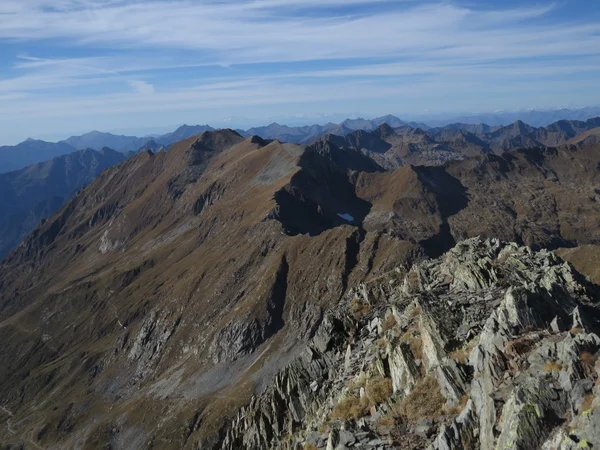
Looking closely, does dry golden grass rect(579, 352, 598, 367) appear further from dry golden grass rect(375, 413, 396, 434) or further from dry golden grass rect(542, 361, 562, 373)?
dry golden grass rect(375, 413, 396, 434)

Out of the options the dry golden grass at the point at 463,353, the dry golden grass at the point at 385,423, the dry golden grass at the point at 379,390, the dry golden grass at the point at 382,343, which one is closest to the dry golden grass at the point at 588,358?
the dry golden grass at the point at 463,353

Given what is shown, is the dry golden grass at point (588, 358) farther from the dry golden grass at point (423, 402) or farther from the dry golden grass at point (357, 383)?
the dry golden grass at point (357, 383)

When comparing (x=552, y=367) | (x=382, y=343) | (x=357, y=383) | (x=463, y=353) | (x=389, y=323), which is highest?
(x=552, y=367)

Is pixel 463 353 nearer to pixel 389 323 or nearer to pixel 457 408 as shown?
pixel 457 408

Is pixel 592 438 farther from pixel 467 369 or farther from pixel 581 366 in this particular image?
pixel 467 369

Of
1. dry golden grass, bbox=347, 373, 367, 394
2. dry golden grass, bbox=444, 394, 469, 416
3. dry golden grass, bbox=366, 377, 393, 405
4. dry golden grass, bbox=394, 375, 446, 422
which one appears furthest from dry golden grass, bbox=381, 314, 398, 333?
dry golden grass, bbox=444, 394, 469, 416

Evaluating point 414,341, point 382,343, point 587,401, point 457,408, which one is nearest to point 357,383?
point 382,343

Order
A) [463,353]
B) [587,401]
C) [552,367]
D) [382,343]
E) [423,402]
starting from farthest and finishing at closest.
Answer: [382,343]
[463,353]
[423,402]
[552,367]
[587,401]
